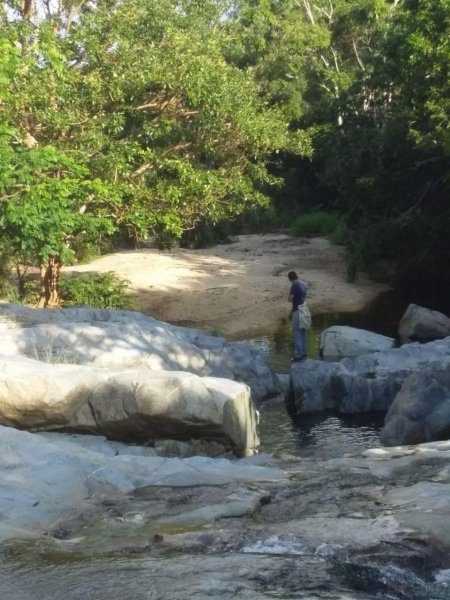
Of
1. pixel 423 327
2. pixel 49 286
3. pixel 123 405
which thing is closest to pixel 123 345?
pixel 123 405

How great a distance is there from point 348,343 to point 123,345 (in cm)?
542

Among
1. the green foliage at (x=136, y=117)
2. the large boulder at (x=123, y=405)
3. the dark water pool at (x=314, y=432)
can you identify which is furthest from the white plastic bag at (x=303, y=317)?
the large boulder at (x=123, y=405)

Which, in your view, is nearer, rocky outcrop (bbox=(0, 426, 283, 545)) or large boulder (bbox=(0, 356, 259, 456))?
rocky outcrop (bbox=(0, 426, 283, 545))

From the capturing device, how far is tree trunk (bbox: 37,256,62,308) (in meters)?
21.2

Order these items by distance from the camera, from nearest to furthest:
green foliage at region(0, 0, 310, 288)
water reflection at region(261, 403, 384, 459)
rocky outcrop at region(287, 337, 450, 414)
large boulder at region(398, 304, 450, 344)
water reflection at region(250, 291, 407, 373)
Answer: water reflection at region(261, 403, 384, 459)
rocky outcrop at region(287, 337, 450, 414)
green foliage at region(0, 0, 310, 288)
water reflection at region(250, 291, 407, 373)
large boulder at region(398, 304, 450, 344)

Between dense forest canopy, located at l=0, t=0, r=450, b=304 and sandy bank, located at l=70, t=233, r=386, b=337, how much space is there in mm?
1419

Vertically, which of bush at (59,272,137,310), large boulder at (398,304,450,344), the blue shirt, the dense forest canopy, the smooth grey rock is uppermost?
the dense forest canopy

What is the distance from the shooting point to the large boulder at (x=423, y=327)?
823 inches

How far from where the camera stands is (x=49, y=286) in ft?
70.0

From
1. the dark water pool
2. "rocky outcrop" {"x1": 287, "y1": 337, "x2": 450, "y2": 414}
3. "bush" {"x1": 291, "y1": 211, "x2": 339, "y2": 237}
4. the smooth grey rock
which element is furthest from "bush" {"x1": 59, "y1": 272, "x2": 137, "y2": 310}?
"bush" {"x1": 291, "y1": 211, "x2": 339, "y2": 237}

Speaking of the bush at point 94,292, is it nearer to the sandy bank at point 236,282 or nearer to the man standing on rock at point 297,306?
the sandy bank at point 236,282

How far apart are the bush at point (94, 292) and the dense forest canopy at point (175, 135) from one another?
53cm

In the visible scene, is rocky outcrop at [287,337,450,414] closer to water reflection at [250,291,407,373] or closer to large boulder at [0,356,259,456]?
water reflection at [250,291,407,373]

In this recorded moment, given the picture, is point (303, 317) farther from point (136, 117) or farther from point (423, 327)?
point (136, 117)
